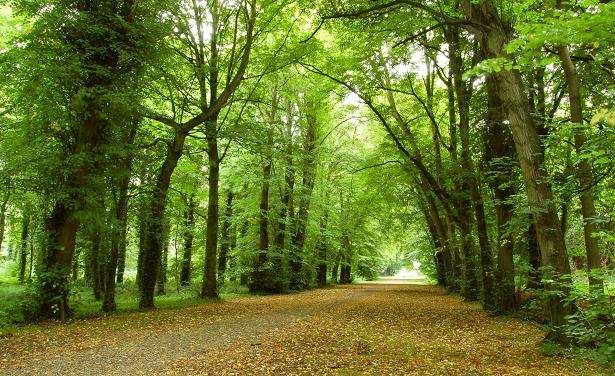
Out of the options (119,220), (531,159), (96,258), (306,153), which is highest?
(306,153)

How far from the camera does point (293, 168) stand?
2105 centimetres

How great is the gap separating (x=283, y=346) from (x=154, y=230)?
7.65 m

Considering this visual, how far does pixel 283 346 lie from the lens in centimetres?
786

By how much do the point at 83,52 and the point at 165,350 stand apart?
28.0 feet

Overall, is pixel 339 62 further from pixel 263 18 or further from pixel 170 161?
pixel 170 161

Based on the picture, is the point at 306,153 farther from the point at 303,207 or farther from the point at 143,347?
the point at 143,347

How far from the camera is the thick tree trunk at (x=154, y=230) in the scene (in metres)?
13.6

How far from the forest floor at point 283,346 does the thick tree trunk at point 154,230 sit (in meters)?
1.42

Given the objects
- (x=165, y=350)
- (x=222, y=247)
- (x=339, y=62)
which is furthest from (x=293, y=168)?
(x=165, y=350)

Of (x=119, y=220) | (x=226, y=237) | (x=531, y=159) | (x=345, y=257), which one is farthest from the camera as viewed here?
(x=345, y=257)

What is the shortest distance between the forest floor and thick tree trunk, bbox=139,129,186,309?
4.65 feet

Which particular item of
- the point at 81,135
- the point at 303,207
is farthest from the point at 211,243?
the point at 303,207

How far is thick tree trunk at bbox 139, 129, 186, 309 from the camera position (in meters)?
13.6

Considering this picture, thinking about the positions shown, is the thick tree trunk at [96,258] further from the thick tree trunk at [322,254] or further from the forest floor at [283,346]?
the thick tree trunk at [322,254]
